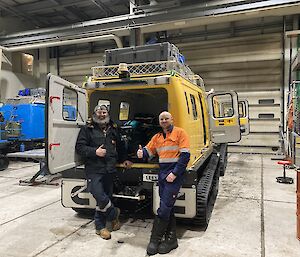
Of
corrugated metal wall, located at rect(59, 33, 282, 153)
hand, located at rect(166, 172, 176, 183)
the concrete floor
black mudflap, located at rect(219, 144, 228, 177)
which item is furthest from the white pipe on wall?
hand, located at rect(166, 172, 176, 183)

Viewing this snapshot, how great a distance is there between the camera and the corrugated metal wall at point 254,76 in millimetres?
10508

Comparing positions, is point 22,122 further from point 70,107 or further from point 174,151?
point 174,151

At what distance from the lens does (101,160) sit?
3.38 metres

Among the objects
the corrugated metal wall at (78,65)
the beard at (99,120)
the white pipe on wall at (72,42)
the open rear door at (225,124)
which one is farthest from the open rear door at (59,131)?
the corrugated metal wall at (78,65)

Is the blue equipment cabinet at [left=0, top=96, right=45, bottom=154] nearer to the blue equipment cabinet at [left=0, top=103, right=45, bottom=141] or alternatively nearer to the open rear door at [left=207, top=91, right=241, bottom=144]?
the blue equipment cabinet at [left=0, top=103, right=45, bottom=141]

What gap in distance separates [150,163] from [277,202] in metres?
2.60

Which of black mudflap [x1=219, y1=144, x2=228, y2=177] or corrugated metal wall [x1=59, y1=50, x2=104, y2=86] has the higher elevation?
corrugated metal wall [x1=59, y1=50, x2=104, y2=86]

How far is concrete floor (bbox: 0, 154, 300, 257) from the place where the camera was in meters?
3.02

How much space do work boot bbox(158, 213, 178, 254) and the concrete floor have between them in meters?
0.06

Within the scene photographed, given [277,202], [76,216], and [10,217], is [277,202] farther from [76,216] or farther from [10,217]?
[10,217]

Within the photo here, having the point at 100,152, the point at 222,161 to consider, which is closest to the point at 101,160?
the point at 100,152

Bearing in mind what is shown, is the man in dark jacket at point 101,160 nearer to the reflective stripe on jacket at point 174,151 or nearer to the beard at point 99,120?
the beard at point 99,120

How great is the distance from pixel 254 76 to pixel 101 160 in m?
9.16

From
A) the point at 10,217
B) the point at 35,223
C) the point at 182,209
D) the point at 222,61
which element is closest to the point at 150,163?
the point at 182,209
